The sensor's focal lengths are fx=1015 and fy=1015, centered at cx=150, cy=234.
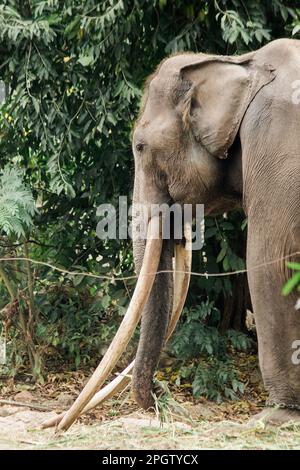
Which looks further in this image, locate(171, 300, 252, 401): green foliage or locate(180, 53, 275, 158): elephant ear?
locate(171, 300, 252, 401): green foliage

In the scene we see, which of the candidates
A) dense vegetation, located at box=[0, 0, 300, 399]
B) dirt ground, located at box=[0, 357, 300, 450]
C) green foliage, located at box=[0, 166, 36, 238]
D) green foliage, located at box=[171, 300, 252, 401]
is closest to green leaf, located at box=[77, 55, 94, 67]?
dense vegetation, located at box=[0, 0, 300, 399]

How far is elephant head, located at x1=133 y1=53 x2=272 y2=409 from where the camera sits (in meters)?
5.94

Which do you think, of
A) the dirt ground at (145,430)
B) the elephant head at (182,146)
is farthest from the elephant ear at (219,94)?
the dirt ground at (145,430)

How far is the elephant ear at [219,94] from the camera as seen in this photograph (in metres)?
5.83

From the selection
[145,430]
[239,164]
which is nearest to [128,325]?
[145,430]

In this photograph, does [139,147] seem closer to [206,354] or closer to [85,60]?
[85,60]

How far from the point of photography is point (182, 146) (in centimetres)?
613

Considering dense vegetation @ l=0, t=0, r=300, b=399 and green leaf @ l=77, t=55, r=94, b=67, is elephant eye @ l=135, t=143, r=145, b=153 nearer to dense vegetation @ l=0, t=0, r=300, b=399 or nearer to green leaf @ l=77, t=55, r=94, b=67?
dense vegetation @ l=0, t=0, r=300, b=399

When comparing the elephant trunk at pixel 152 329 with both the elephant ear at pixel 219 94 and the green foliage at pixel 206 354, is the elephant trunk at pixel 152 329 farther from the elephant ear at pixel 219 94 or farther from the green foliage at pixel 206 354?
the green foliage at pixel 206 354

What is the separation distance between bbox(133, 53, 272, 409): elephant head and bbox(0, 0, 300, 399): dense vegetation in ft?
4.78

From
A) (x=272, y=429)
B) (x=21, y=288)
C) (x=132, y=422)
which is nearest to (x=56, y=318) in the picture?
(x=21, y=288)

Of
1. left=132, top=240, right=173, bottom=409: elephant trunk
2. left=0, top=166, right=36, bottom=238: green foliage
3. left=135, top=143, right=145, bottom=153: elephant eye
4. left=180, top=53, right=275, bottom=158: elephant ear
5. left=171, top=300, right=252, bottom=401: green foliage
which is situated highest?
left=180, top=53, right=275, bottom=158: elephant ear

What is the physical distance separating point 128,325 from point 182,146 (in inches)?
45.6
